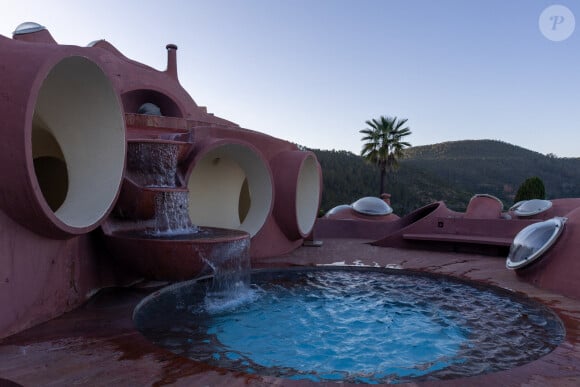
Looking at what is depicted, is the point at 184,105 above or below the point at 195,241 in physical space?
above

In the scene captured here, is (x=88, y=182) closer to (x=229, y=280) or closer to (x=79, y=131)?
(x=79, y=131)

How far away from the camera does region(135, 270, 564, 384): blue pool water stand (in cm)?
500

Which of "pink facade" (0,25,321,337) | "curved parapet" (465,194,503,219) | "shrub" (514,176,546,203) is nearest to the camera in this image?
"pink facade" (0,25,321,337)

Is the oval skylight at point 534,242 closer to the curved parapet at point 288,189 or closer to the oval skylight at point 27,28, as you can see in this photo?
the curved parapet at point 288,189

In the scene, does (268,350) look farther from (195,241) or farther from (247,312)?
(195,241)

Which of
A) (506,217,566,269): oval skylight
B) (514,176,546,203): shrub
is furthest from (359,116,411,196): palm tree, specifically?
(506,217,566,269): oval skylight

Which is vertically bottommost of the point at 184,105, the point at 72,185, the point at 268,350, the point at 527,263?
the point at 268,350

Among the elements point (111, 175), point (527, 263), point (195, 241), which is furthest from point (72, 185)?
point (527, 263)

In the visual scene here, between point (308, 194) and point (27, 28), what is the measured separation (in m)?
10.1

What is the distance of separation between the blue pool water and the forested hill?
105 feet

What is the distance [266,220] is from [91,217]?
570 centimetres

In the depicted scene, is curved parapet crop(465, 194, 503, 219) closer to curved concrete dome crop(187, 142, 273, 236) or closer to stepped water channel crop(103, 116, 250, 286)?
curved concrete dome crop(187, 142, 273, 236)

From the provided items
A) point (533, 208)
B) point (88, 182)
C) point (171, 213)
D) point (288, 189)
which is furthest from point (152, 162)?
point (533, 208)

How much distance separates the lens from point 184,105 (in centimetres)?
1506
